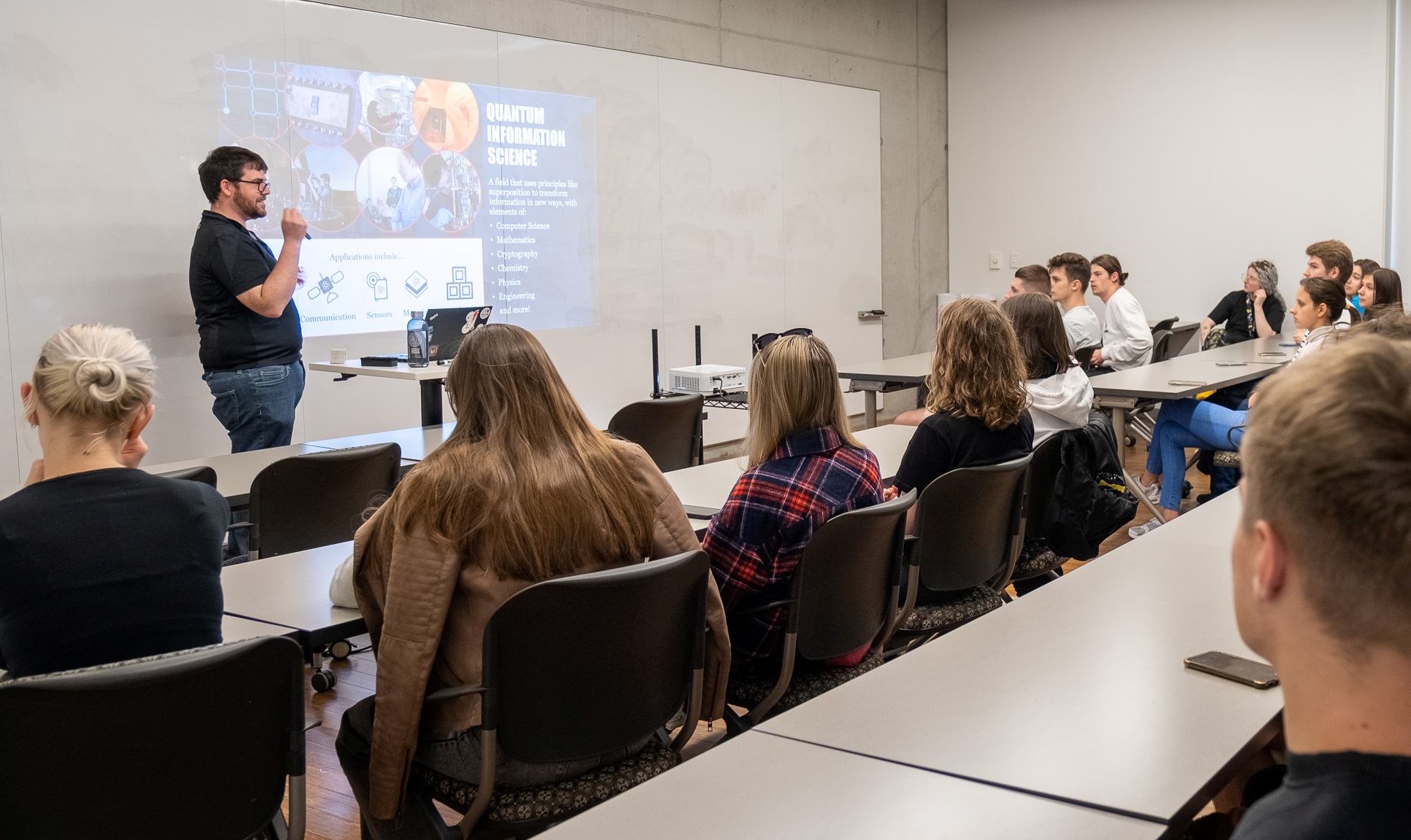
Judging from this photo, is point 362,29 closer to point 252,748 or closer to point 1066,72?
point 252,748

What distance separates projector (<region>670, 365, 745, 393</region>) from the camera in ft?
17.7

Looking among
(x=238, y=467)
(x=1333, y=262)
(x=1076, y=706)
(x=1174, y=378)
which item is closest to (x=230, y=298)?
(x=238, y=467)

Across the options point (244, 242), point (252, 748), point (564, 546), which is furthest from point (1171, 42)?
point (252, 748)

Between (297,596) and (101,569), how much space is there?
0.49 m

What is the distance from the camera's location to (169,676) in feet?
4.60

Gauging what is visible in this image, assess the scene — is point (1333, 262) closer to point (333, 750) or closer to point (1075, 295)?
point (1075, 295)

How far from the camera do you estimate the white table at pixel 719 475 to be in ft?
9.49

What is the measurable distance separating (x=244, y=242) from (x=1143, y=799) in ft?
13.7

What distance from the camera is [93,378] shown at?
184cm

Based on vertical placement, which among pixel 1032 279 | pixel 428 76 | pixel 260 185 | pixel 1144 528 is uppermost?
pixel 428 76

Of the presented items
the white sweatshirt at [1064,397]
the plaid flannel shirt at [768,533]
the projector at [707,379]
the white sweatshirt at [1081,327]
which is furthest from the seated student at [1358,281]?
the plaid flannel shirt at [768,533]

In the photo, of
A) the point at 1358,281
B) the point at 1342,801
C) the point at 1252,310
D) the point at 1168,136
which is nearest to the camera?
the point at 1342,801

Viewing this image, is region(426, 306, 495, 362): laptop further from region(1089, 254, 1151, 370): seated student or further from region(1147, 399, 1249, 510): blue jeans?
region(1089, 254, 1151, 370): seated student

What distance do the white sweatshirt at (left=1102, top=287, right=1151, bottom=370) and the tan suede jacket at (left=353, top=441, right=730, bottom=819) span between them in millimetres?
5116
